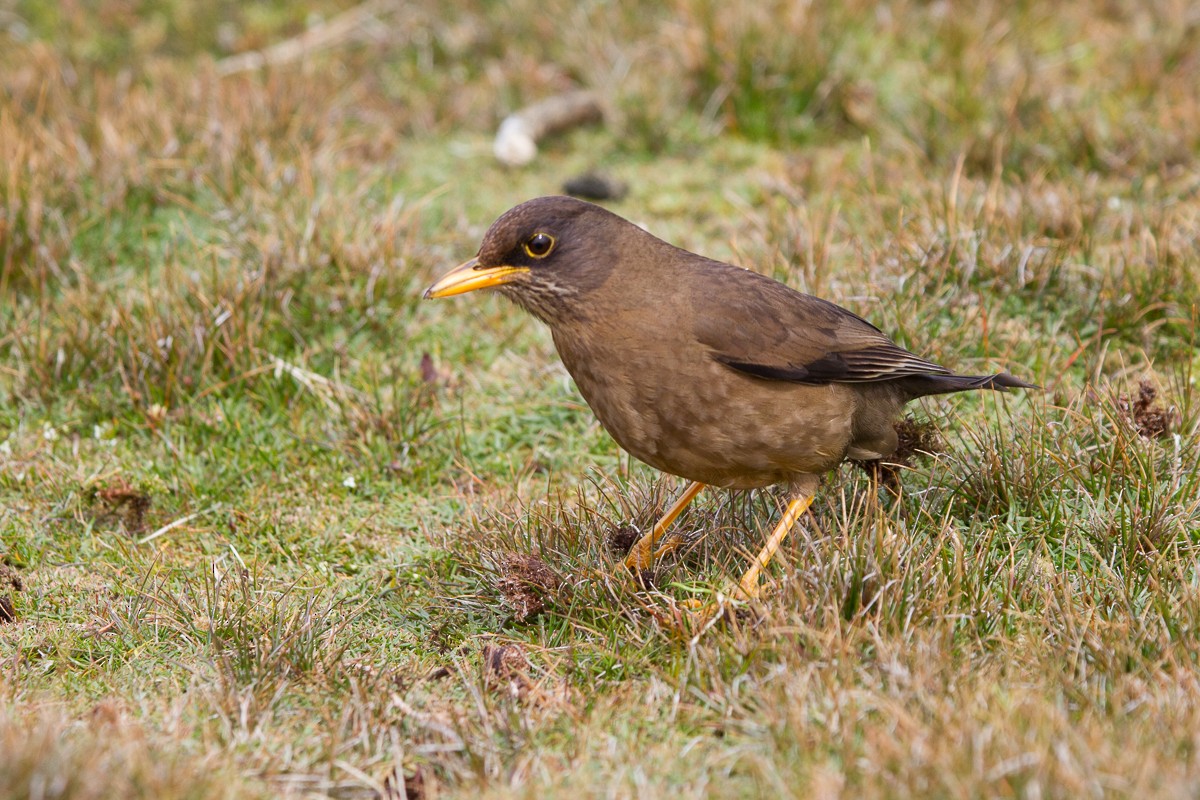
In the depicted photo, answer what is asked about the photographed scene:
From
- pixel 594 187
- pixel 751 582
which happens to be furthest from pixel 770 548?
pixel 594 187

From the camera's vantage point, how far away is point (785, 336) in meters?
4.75

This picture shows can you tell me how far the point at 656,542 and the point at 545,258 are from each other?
44.5 inches

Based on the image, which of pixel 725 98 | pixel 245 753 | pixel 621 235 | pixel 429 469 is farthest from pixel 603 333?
pixel 725 98

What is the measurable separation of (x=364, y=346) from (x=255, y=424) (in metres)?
0.74

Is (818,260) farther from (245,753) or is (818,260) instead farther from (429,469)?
(245,753)

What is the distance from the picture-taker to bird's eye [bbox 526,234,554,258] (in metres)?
4.72

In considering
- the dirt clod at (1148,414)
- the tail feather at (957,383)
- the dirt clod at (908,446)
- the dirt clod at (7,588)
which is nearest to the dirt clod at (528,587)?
the dirt clod at (908,446)

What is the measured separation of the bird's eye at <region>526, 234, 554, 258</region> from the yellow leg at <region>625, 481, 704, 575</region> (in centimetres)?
104

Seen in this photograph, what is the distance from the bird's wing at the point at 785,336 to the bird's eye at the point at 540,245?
552 mm

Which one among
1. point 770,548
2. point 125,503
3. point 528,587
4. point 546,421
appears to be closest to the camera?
point 770,548

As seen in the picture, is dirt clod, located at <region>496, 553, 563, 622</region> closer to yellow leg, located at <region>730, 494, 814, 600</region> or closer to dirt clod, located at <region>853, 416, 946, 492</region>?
yellow leg, located at <region>730, 494, 814, 600</region>

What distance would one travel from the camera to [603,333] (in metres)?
4.59

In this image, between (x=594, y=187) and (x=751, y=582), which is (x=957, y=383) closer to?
(x=751, y=582)

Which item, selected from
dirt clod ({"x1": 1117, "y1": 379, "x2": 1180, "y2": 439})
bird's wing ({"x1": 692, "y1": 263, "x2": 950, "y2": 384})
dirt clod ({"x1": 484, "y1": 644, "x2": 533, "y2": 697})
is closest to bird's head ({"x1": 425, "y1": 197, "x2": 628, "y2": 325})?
bird's wing ({"x1": 692, "y1": 263, "x2": 950, "y2": 384})
